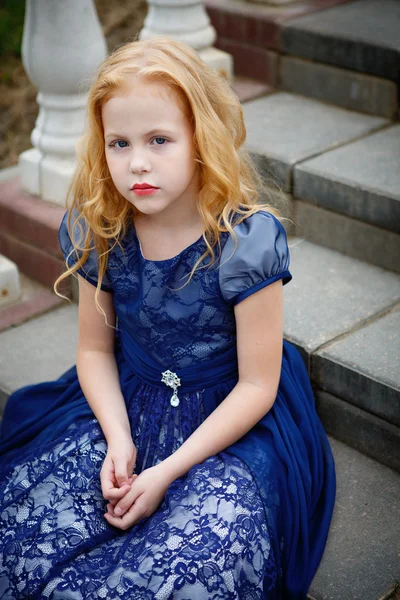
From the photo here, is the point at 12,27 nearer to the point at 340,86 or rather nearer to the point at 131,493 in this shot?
the point at 340,86

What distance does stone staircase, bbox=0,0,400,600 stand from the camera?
1979 millimetres

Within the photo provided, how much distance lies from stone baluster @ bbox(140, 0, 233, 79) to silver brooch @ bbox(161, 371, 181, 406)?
1633 millimetres

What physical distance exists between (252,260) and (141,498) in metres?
0.52

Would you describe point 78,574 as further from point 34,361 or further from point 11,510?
point 34,361

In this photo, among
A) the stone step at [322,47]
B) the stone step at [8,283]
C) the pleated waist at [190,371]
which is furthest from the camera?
the stone step at [322,47]

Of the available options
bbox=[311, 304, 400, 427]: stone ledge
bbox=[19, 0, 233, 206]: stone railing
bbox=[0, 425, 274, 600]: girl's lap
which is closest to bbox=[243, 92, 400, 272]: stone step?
bbox=[311, 304, 400, 427]: stone ledge

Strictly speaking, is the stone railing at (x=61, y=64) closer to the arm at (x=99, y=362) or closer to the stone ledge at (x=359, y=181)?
the stone ledge at (x=359, y=181)

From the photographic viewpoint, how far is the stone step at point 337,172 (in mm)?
2486

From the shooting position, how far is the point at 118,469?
5.77ft

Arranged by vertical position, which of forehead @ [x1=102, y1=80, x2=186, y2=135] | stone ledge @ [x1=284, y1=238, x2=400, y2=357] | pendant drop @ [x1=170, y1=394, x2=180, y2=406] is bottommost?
stone ledge @ [x1=284, y1=238, x2=400, y2=357]

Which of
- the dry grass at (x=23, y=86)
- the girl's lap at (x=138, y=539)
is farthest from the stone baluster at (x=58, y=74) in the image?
the dry grass at (x=23, y=86)

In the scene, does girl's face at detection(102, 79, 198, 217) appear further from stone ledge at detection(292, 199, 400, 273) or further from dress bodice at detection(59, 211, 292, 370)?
stone ledge at detection(292, 199, 400, 273)

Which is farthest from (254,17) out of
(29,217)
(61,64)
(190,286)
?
(190,286)

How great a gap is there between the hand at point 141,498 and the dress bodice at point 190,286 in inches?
10.2
